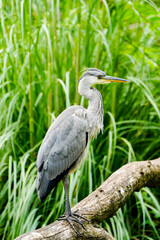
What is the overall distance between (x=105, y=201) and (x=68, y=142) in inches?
16.2


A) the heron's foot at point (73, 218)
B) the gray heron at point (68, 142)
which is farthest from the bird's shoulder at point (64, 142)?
the heron's foot at point (73, 218)

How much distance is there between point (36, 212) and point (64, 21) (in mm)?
1743

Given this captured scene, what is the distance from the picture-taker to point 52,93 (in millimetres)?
2742

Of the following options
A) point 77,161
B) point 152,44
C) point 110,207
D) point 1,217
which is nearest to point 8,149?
point 1,217

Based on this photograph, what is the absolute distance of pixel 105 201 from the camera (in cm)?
180

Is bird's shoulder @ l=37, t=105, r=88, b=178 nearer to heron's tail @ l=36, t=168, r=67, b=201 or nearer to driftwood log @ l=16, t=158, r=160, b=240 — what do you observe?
heron's tail @ l=36, t=168, r=67, b=201

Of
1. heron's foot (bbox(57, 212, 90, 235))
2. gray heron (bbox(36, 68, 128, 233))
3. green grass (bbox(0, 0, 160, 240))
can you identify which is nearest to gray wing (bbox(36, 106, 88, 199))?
gray heron (bbox(36, 68, 128, 233))

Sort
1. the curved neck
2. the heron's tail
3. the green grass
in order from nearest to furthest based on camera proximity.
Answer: the heron's tail, the curved neck, the green grass

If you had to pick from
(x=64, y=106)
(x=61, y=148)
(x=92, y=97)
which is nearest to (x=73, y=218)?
(x=61, y=148)

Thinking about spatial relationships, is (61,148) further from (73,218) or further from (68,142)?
(73,218)

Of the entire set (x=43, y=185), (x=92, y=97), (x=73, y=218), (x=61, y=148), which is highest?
(x=92, y=97)

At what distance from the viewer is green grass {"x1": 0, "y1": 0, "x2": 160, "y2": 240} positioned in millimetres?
2406

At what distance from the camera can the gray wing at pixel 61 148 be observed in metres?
1.87

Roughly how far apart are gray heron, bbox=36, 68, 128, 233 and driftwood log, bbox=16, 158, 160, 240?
2.5 inches
